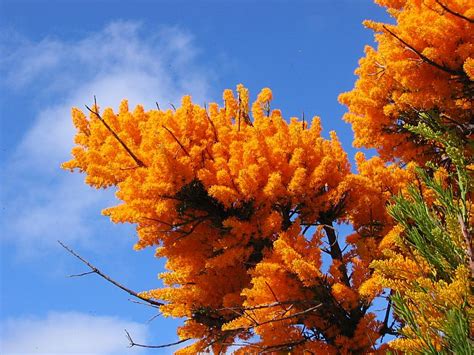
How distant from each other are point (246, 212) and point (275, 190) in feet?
2.14

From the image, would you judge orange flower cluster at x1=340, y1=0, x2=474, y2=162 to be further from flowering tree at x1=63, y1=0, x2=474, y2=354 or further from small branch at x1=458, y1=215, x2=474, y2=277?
small branch at x1=458, y1=215, x2=474, y2=277

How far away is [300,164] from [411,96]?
2.04 metres

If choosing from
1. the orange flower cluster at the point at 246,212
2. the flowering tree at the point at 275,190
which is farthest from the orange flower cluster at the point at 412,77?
the orange flower cluster at the point at 246,212

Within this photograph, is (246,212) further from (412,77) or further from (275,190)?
(412,77)

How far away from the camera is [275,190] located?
332 inches

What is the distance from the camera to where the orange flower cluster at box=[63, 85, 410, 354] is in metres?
8.15

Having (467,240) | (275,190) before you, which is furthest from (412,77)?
(467,240)

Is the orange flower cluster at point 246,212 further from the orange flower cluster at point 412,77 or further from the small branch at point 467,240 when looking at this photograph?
the small branch at point 467,240

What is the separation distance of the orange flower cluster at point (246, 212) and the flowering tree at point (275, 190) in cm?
2

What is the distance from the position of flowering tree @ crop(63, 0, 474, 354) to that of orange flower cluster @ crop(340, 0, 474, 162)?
0.02m

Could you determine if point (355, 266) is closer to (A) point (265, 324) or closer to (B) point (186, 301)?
(A) point (265, 324)

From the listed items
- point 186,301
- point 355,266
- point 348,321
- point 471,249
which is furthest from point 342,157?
point 471,249

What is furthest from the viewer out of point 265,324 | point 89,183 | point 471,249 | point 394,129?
point 394,129

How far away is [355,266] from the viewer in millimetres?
8680
